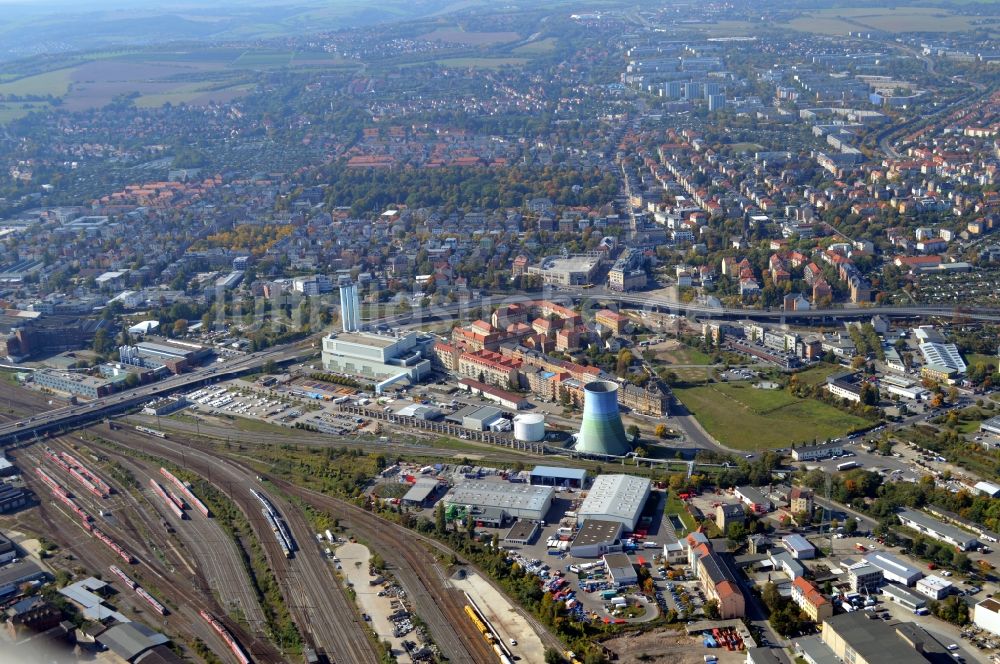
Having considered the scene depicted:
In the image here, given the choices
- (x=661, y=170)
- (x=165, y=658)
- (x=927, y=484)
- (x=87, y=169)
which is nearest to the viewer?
(x=165, y=658)

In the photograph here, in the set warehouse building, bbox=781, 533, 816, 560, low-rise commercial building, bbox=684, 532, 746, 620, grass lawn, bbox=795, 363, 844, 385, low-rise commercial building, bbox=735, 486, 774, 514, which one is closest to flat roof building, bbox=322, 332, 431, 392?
grass lawn, bbox=795, 363, 844, 385

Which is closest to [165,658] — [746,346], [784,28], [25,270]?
[746,346]

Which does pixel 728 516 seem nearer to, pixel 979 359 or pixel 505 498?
pixel 505 498

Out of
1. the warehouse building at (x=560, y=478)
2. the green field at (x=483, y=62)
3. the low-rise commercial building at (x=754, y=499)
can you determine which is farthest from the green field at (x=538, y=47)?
the low-rise commercial building at (x=754, y=499)

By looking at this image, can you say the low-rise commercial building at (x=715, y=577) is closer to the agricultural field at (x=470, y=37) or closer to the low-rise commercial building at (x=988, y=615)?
the low-rise commercial building at (x=988, y=615)

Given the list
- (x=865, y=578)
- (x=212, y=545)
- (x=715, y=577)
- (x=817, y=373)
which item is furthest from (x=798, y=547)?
(x=212, y=545)

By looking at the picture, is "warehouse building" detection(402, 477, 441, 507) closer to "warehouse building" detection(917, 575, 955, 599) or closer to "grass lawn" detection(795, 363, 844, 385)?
"warehouse building" detection(917, 575, 955, 599)

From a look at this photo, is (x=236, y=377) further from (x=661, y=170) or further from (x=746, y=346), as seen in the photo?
(x=661, y=170)
